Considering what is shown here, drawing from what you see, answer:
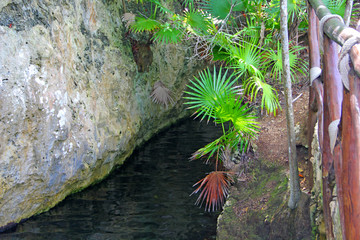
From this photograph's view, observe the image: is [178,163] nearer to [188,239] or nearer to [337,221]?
[188,239]

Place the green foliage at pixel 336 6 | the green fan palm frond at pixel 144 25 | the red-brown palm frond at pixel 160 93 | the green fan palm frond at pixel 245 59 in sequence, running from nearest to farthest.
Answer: the green fan palm frond at pixel 245 59
the green foliage at pixel 336 6
the green fan palm frond at pixel 144 25
the red-brown palm frond at pixel 160 93

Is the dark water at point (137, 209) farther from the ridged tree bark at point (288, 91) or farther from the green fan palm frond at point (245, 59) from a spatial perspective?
the green fan palm frond at point (245, 59)

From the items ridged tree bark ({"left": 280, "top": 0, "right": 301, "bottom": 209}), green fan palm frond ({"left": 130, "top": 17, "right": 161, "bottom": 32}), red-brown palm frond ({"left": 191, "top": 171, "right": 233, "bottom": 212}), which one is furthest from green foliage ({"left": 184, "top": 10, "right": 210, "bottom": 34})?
ridged tree bark ({"left": 280, "top": 0, "right": 301, "bottom": 209})

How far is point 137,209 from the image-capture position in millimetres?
4520

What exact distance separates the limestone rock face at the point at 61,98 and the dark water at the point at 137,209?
18 cm

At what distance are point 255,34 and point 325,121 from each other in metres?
3.11

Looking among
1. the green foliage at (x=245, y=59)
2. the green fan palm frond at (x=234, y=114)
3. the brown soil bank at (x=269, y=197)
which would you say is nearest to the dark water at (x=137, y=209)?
the brown soil bank at (x=269, y=197)

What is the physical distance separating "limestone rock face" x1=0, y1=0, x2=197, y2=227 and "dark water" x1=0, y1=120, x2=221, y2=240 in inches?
7.2

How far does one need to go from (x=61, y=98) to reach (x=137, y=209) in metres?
1.56

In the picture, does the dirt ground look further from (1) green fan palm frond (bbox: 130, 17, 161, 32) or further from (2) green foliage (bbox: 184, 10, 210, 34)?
(1) green fan palm frond (bbox: 130, 17, 161, 32)

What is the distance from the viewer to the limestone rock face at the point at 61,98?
3803 millimetres

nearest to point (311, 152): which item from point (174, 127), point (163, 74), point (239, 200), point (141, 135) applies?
point (239, 200)

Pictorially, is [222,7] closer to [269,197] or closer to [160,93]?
[160,93]

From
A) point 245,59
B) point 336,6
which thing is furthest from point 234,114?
point 336,6
